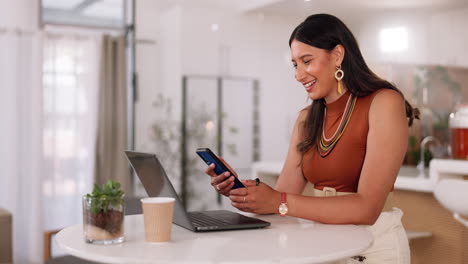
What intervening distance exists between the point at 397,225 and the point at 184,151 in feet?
12.8

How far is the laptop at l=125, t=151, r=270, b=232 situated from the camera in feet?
4.98

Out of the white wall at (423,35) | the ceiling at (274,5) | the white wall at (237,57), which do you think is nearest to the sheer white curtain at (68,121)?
A: the ceiling at (274,5)

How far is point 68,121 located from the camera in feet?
17.5

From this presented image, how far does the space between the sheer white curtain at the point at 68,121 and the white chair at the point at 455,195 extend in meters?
4.43

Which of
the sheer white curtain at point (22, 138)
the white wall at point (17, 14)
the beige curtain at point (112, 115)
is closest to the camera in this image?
the sheer white curtain at point (22, 138)

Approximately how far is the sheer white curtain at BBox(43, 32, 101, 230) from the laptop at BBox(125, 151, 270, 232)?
3.82 meters

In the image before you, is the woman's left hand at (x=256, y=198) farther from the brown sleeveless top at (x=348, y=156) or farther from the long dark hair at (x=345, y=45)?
the long dark hair at (x=345, y=45)

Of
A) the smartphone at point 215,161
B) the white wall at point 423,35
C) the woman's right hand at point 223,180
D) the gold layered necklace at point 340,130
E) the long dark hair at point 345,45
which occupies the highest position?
the white wall at point 423,35

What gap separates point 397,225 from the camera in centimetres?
176

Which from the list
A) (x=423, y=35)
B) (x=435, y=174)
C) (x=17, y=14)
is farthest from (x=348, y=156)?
(x=423, y=35)

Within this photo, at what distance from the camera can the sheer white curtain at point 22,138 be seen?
5078 mm

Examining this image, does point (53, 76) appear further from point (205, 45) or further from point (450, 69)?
point (450, 69)

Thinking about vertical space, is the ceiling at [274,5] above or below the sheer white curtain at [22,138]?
above

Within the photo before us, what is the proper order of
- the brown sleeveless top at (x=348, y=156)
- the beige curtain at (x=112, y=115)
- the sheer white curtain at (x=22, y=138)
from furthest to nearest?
1. the beige curtain at (x=112, y=115)
2. the sheer white curtain at (x=22, y=138)
3. the brown sleeveless top at (x=348, y=156)
